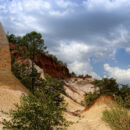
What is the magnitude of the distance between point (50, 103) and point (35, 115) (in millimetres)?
691

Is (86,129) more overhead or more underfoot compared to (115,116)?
more underfoot

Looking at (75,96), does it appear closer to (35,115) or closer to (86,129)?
(86,129)

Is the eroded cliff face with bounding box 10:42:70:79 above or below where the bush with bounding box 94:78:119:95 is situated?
above

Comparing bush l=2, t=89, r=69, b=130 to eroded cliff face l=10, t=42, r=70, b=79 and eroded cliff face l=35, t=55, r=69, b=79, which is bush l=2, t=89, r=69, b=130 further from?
eroded cliff face l=35, t=55, r=69, b=79

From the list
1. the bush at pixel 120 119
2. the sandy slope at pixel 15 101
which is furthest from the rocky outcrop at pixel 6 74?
the bush at pixel 120 119

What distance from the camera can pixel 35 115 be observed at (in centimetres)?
527

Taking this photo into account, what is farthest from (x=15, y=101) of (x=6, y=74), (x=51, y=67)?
(x=51, y=67)

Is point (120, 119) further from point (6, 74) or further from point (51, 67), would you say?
point (51, 67)

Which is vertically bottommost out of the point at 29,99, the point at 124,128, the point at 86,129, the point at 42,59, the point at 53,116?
the point at 86,129

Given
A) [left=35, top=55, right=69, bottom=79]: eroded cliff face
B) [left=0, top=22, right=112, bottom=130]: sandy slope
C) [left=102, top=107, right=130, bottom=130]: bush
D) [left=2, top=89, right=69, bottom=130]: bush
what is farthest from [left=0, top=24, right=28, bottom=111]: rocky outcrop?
[left=35, top=55, right=69, bottom=79]: eroded cliff face

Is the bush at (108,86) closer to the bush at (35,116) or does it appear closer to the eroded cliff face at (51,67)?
the bush at (35,116)

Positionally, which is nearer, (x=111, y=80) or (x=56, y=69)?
(x=111, y=80)

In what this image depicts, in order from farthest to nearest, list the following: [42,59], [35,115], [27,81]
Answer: [42,59] < [27,81] < [35,115]

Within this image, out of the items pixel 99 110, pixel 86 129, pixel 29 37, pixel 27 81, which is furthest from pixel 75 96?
pixel 86 129
